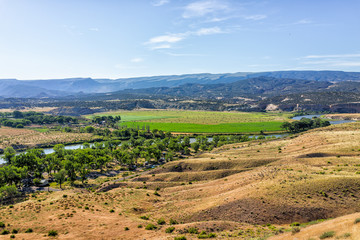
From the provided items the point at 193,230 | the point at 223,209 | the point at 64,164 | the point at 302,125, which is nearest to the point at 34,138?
the point at 64,164

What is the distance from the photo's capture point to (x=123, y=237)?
3928 centimetres

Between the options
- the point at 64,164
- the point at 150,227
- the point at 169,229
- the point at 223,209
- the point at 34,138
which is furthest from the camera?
the point at 34,138

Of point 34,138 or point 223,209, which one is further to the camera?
point 34,138

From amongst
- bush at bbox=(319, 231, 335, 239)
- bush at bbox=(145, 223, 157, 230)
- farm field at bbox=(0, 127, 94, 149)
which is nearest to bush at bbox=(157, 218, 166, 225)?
bush at bbox=(145, 223, 157, 230)

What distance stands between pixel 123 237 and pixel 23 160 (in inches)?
2924

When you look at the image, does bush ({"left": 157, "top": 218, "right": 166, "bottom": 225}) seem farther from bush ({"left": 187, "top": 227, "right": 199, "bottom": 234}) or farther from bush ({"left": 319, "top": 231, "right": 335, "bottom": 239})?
bush ({"left": 319, "top": 231, "right": 335, "bottom": 239})

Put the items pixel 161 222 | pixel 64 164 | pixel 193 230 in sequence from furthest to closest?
pixel 64 164 < pixel 161 222 < pixel 193 230

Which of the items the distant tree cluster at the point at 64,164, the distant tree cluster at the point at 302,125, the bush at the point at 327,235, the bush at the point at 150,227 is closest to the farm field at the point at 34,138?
the distant tree cluster at the point at 64,164

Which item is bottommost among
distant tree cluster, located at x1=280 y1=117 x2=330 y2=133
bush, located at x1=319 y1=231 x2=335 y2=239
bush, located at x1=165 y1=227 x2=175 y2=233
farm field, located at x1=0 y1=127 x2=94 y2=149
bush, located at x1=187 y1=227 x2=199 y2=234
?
farm field, located at x1=0 y1=127 x2=94 y2=149

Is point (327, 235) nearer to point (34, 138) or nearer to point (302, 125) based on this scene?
A: point (302, 125)

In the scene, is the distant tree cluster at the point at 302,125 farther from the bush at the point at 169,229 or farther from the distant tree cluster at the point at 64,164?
the bush at the point at 169,229

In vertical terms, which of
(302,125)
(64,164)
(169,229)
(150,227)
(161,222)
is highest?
(169,229)

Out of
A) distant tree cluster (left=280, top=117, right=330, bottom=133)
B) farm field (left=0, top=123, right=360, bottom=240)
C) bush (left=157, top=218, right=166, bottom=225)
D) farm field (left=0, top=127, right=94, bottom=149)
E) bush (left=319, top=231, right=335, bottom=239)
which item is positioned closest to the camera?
bush (left=319, top=231, right=335, bottom=239)

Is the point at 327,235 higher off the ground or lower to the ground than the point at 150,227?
higher
